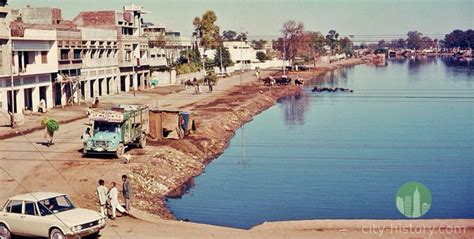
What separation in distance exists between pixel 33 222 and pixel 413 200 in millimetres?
15754

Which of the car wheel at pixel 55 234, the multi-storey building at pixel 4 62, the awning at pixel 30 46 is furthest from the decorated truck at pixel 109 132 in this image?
the awning at pixel 30 46

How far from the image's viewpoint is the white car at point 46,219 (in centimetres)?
1731

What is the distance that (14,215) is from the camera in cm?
1798

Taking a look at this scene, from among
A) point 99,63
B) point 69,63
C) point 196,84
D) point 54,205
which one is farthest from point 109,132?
point 196,84

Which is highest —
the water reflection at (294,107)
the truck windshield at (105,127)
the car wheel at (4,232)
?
the truck windshield at (105,127)

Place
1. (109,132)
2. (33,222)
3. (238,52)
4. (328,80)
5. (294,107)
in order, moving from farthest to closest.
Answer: (238,52) < (328,80) < (294,107) < (109,132) < (33,222)

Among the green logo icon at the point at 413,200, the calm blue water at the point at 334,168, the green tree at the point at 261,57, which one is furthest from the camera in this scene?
the green tree at the point at 261,57

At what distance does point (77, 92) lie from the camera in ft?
193

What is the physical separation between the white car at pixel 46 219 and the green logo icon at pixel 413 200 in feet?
43.3

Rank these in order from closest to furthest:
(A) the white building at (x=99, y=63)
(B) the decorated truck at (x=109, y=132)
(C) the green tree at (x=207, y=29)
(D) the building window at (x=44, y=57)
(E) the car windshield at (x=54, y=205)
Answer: (E) the car windshield at (x=54, y=205) < (B) the decorated truck at (x=109, y=132) < (D) the building window at (x=44, y=57) < (A) the white building at (x=99, y=63) < (C) the green tree at (x=207, y=29)

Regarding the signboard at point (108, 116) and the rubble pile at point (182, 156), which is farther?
the signboard at point (108, 116)

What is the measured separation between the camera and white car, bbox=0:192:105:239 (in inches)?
682

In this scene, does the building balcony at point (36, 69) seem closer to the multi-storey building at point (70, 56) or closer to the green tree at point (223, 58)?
the multi-storey building at point (70, 56)

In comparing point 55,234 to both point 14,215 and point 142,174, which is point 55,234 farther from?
point 142,174
